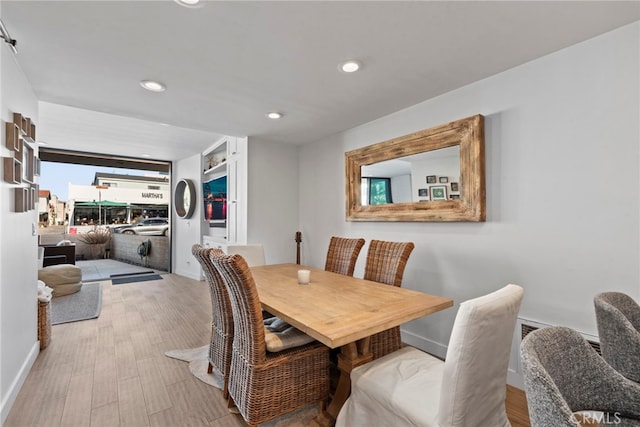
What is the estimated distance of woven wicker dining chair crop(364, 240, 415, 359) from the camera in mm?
2096

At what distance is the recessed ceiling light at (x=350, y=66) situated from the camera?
2.02 meters

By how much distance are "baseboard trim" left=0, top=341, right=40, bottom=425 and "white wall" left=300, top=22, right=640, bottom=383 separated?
3.04m

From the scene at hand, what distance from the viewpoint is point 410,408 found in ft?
4.08

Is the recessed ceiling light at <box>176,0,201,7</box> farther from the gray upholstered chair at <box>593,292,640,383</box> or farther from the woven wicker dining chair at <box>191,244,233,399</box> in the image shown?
the gray upholstered chair at <box>593,292,640,383</box>

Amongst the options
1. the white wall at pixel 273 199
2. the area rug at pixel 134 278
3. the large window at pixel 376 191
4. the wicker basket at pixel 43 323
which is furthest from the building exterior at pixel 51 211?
the large window at pixel 376 191

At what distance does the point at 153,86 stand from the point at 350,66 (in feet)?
5.17

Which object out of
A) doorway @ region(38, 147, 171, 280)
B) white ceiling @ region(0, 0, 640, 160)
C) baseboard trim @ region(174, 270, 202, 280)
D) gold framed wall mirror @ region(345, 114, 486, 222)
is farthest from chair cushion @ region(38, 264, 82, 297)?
gold framed wall mirror @ region(345, 114, 486, 222)

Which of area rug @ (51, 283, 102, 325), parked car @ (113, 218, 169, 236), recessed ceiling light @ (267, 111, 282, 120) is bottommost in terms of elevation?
area rug @ (51, 283, 102, 325)

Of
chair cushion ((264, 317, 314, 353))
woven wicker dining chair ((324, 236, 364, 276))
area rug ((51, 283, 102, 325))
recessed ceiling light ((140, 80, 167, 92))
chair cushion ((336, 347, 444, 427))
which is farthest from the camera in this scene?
area rug ((51, 283, 102, 325))

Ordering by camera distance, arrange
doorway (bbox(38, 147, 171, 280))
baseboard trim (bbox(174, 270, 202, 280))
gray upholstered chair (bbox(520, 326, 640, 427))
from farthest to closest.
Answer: doorway (bbox(38, 147, 171, 280))
baseboard trim (bbox(174, 270, 202, 280))
gray upholstered chair (bbox(520, 326, 640, 427))

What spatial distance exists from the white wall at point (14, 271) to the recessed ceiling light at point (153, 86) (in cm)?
74

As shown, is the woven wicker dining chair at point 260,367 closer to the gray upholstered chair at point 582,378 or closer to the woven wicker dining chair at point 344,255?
the woven wicker dining chair at point 344,255

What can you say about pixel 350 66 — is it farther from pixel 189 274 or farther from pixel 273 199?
pixel 189 274

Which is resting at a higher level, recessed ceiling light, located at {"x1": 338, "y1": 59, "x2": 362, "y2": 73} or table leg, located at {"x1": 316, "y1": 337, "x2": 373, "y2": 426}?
recessed ceiling light, located at {"x1": 338, "y1": 59, "x2": 362, "y2": 73}
